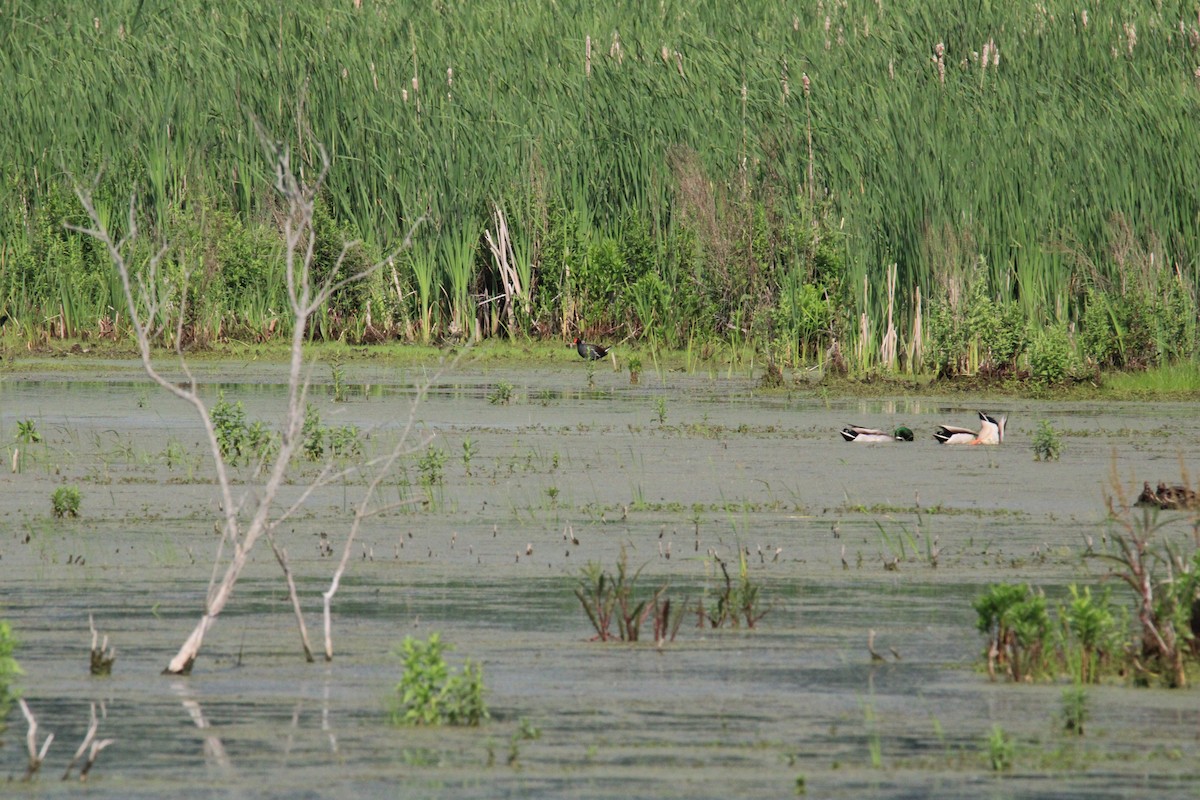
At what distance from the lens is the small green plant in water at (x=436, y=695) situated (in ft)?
17.0

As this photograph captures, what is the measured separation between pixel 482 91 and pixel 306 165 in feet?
5.02

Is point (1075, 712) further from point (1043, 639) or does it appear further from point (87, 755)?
point (87, 755)

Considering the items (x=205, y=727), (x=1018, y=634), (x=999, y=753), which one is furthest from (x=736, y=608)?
(x=205, y=727)

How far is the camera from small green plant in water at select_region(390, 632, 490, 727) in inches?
204

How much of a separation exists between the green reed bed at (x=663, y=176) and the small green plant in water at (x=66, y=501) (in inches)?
281

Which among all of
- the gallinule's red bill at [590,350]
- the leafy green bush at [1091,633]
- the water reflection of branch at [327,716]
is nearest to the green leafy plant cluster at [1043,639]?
the leafy green bush at [1091,633]

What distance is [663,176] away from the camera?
1658 cm

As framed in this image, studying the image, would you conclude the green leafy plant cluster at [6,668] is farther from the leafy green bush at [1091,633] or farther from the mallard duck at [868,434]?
the mallard duck at [868,434]

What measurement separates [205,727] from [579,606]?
204 cm

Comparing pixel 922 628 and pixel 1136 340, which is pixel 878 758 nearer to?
pixel 922 628

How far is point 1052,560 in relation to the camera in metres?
8.02

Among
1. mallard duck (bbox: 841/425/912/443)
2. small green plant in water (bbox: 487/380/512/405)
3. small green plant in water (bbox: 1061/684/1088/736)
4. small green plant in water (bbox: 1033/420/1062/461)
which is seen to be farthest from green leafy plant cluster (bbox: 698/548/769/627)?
small green plant in water (bbox: 487/380/512/405)

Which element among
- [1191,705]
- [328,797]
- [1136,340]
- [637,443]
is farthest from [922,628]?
[1136,340]

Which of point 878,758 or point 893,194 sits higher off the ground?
point 893,194
